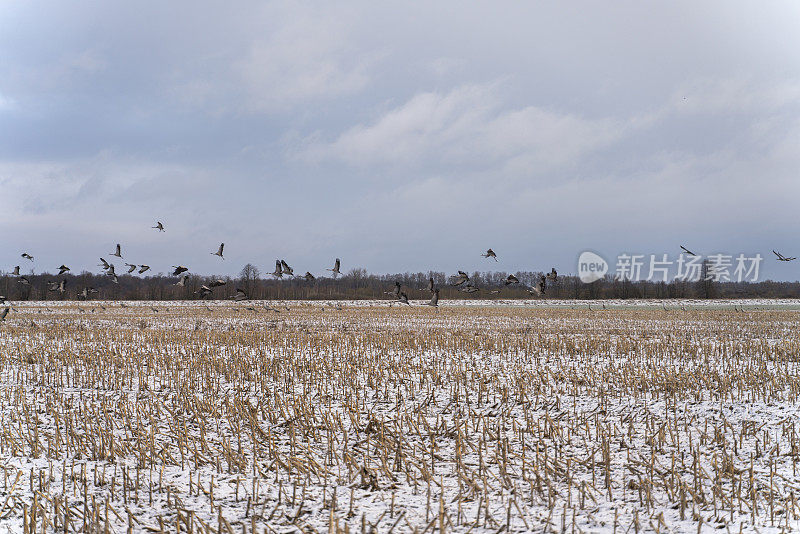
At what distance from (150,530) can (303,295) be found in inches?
2657

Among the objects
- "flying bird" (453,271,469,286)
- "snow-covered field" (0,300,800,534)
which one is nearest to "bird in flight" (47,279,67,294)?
"snow-covered field" (0,300,800,534)

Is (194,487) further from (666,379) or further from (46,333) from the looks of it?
(46,333)

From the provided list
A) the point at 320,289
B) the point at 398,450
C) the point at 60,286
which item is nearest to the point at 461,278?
the point at 398,450

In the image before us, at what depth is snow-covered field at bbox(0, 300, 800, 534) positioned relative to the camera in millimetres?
4363

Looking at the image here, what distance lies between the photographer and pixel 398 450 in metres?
5.60

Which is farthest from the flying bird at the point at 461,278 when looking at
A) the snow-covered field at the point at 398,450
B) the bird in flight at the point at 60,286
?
the bird in flight at the point at 60,286

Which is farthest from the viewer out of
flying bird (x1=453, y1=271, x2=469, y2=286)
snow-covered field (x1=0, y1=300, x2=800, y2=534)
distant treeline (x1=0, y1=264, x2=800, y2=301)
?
distant treeline (x1=0, y1=264, x2=800, y2=301)

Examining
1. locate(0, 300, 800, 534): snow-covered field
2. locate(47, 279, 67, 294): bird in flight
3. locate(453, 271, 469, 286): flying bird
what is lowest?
locate(0, 300, 800, 534): snow-covered field

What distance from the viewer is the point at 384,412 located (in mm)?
7660

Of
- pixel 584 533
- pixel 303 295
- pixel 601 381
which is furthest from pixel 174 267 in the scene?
pixel 303 295

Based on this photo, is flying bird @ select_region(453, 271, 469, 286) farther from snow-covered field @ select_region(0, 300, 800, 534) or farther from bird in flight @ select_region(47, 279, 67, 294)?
bird in flight @ select_region(47, 279, 67, 294)

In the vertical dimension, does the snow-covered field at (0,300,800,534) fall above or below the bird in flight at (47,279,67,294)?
below

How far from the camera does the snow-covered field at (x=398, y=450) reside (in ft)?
14.3

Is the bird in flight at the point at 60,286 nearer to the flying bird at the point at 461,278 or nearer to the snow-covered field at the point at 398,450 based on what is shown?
the snow-covered field at the point at 398,450
